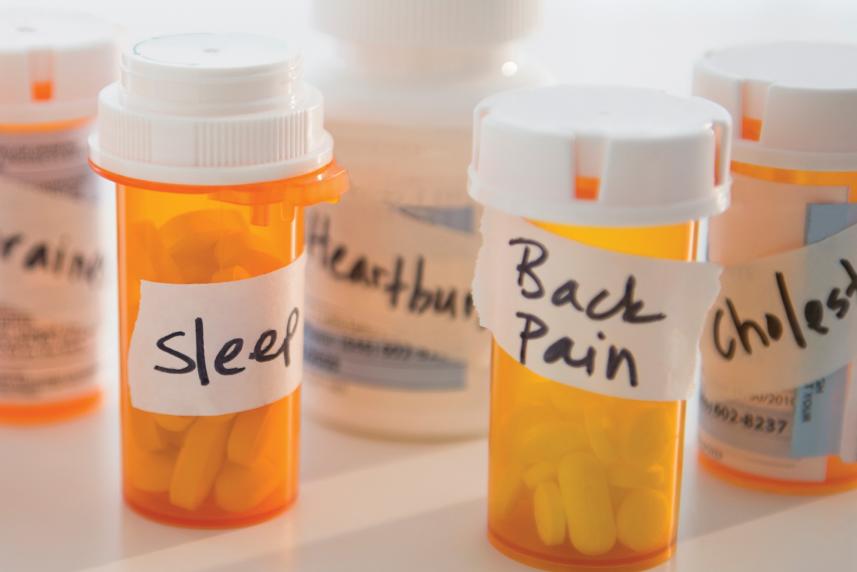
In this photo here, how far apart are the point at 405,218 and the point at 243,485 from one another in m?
0.17

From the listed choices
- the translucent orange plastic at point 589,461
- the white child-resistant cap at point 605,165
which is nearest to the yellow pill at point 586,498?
the translucent orange plastic at point 589,461

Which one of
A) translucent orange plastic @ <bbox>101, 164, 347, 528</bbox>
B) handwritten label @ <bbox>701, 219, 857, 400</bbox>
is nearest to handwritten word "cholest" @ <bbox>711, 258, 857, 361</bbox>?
handwritten label @ <bbox>701, 219, 857, 400</bbox>

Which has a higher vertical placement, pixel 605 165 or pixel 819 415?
pixel 605 165

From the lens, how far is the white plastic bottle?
2.35ft

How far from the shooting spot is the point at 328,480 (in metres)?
0.72

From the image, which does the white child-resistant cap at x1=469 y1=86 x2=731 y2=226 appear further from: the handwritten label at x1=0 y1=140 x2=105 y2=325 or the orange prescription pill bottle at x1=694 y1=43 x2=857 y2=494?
the handwritten label at x1=0 y1=140 x2=105 y2=325

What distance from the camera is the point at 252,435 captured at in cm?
65

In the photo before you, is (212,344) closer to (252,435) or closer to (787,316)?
(252,435)

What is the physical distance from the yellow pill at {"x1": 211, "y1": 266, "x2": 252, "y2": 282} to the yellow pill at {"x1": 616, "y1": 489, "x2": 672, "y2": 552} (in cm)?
20

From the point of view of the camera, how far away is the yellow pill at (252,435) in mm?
646

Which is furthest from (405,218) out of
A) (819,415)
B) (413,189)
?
(819,415)

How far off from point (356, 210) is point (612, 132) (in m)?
0.22

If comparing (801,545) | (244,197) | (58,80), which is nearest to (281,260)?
(244,197)

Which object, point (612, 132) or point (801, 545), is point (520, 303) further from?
point (801, 545)
